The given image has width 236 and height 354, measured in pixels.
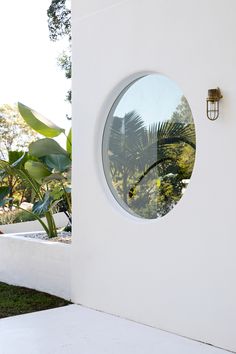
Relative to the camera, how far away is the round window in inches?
209

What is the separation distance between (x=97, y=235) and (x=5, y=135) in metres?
15.7

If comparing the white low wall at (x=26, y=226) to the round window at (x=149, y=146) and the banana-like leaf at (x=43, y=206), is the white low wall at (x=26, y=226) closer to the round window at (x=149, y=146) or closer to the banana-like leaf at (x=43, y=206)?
the banana-like leaf at (x=43, y=206)

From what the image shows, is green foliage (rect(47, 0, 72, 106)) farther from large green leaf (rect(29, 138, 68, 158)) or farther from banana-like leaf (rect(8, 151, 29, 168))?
large green leaf (rect(29, 138, 68, 158))

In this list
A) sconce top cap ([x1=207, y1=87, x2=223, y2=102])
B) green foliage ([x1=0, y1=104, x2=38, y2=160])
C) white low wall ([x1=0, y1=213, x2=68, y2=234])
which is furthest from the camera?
green foliage ([x1=0, y1=104, x2=38, y2=160])

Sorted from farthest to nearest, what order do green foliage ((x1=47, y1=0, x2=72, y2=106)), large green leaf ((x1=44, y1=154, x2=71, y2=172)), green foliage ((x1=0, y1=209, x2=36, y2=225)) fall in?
green foliage ((x1=47, y1=0, x2=72, y2=106)) → green foliage ((x1=0, y1=209, x2=36, y2=225)) → large green leaf ((x1=44, y1=154, x2=71, y2=172))

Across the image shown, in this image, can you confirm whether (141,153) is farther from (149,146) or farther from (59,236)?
(59,236)

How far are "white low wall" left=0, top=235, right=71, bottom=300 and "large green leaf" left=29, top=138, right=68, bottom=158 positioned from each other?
1.26 meters

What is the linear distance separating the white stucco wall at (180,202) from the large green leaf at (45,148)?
1.02 m

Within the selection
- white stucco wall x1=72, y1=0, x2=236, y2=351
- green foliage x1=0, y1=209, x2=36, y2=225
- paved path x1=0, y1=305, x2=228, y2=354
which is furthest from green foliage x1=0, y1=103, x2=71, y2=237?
green foliage x1=0, y1=209, x2=36, y2=225

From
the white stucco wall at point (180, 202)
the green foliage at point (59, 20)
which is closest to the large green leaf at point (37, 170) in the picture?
the white stucco wall at point (180, 202)

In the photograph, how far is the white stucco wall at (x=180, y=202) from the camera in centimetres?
471

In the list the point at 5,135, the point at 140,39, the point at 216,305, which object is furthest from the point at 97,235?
the point at 5,135

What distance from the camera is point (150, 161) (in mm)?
5652

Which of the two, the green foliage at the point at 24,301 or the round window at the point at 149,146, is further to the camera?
the green foliage at the point at 24,301
